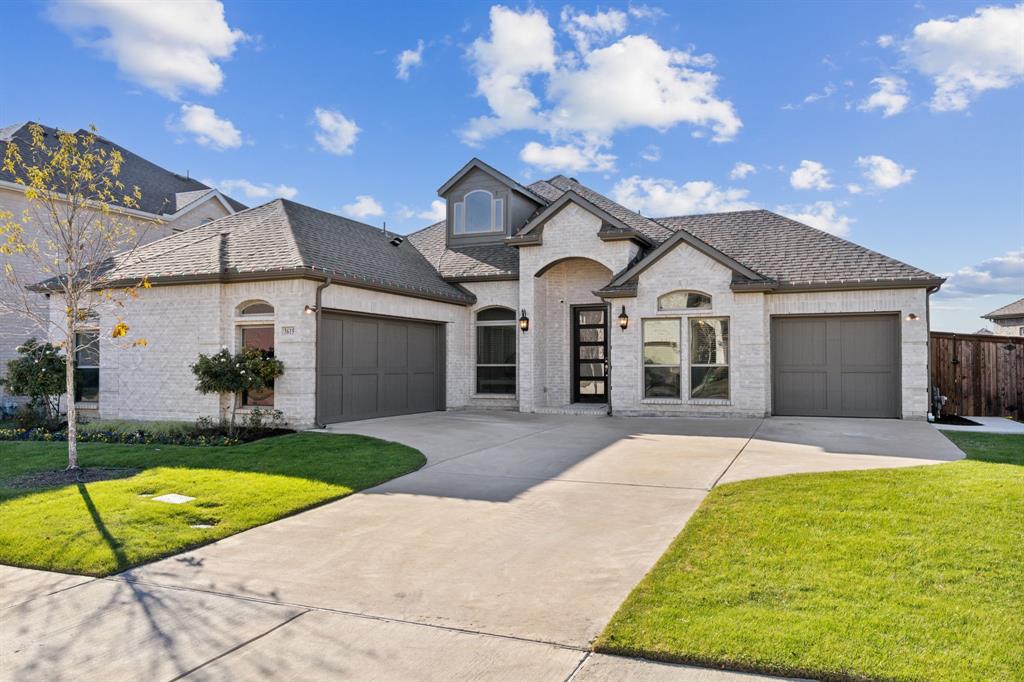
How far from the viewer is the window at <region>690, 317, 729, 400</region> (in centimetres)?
1577

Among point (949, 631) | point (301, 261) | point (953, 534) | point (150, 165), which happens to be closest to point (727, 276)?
point (301, 261)

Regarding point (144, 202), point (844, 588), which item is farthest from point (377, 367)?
point (144, 202)

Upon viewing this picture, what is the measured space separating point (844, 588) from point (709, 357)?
11537 millimetres

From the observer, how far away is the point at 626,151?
1875 centimetres

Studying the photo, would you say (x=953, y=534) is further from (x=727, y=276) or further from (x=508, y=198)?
(x=508, y=198)

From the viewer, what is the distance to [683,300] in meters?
16.1

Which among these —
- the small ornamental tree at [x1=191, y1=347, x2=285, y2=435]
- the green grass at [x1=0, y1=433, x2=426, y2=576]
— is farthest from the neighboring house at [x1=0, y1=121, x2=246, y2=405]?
the green grass at [x1=0, y1=433, x2=426, y2=576]

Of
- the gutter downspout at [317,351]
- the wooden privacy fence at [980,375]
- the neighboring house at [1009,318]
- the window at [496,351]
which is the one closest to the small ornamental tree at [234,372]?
the gutter downspout at [317,351]

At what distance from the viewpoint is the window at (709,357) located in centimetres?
1577

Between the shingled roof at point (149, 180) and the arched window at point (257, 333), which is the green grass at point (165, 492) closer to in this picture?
the arched window at point (257, 333)

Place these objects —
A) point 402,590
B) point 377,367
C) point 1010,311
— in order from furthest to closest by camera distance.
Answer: point 1010,311
point 377,367
point 402,590

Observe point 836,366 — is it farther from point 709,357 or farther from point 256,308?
point 256,308

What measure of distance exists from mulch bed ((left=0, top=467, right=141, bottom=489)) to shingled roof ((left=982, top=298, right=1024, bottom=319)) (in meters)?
42.7

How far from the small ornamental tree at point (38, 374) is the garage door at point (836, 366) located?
52.6ft
